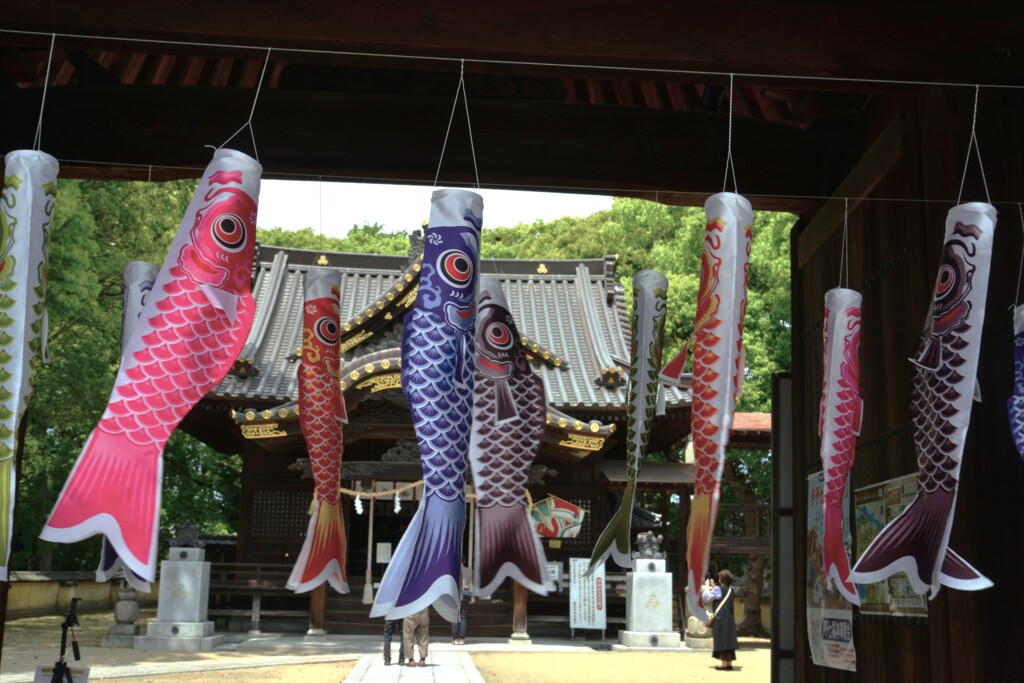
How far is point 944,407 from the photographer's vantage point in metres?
4.31

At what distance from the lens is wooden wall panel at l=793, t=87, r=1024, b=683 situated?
4621 millimetres

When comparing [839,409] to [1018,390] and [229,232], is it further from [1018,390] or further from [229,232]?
[229,232]

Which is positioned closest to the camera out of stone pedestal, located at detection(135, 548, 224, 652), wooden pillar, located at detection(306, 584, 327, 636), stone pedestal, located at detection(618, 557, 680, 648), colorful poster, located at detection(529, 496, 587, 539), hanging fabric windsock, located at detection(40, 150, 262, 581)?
hanging fabric windsock, located at detection(40, 150, 262, 581)

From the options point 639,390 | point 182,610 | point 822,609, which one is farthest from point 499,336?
point 182,610

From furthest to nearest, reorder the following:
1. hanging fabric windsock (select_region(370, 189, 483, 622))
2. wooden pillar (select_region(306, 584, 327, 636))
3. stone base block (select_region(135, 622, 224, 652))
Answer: wooden pillar (select_region(306, 584, 327, 636))
stone base block (select_region(135, 622, 224, 652))
hanging fabric windsock (select_region(370, 189, 483, 622))

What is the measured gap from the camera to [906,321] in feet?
18.4

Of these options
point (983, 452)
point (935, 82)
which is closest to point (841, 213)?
point (935, 82)

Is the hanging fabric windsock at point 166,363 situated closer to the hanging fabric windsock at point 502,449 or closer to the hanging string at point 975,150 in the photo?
the hanging fabric windsock at point 502,449

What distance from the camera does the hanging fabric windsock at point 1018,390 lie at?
14.7 ft

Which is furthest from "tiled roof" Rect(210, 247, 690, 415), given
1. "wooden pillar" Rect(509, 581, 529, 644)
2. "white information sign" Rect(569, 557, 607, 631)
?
"wooden pillar" Rect(509, 581, 529, 644)

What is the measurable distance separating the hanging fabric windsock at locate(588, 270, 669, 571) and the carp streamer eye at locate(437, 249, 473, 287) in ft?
4.42

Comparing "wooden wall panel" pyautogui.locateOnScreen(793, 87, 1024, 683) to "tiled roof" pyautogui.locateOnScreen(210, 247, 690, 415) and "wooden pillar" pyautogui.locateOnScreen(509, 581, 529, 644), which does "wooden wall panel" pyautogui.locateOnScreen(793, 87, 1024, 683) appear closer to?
"wooden pillar" pyautogui.locateOnScreen(509, 581, 529, 644)

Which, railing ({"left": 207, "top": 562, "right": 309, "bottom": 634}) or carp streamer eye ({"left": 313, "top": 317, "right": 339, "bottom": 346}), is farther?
railing ({"left": 207, "top": 562, "right": 309, "bottom": 634})

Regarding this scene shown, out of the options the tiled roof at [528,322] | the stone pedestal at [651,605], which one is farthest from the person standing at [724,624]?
the tiled roof at [528,322]
